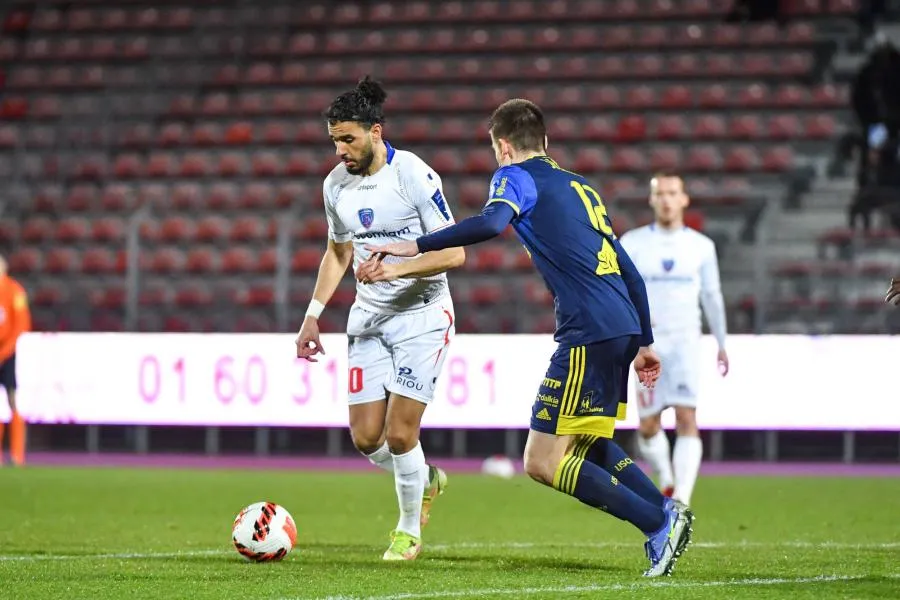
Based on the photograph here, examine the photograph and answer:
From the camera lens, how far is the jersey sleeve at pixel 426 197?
23.1 feet

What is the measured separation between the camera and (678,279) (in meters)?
9.70

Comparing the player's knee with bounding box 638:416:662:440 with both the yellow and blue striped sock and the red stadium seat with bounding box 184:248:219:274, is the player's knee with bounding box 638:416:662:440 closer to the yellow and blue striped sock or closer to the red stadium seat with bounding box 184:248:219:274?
the yellow and blue striped sock

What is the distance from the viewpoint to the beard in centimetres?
705

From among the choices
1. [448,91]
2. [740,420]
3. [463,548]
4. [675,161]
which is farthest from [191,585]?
[448,91]

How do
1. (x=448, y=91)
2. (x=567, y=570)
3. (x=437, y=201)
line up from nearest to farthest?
(x=567, y=570) < (x=437, y=201) < (x=448, y=91)

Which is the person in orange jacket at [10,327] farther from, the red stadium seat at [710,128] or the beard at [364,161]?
the red stadium seat at [710,128]

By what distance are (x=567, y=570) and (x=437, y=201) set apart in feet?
5.94

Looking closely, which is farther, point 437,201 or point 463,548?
point 463,548

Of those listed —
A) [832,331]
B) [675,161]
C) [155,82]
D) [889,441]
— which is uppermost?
[155,82]

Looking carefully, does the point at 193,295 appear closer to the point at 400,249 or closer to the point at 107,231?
the point at 107,231

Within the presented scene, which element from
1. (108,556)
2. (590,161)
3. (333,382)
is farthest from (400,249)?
(590,161)

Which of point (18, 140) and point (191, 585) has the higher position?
point (18, 140)

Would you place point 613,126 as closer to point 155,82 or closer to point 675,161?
→ point 675,161

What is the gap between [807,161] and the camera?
18.8m
